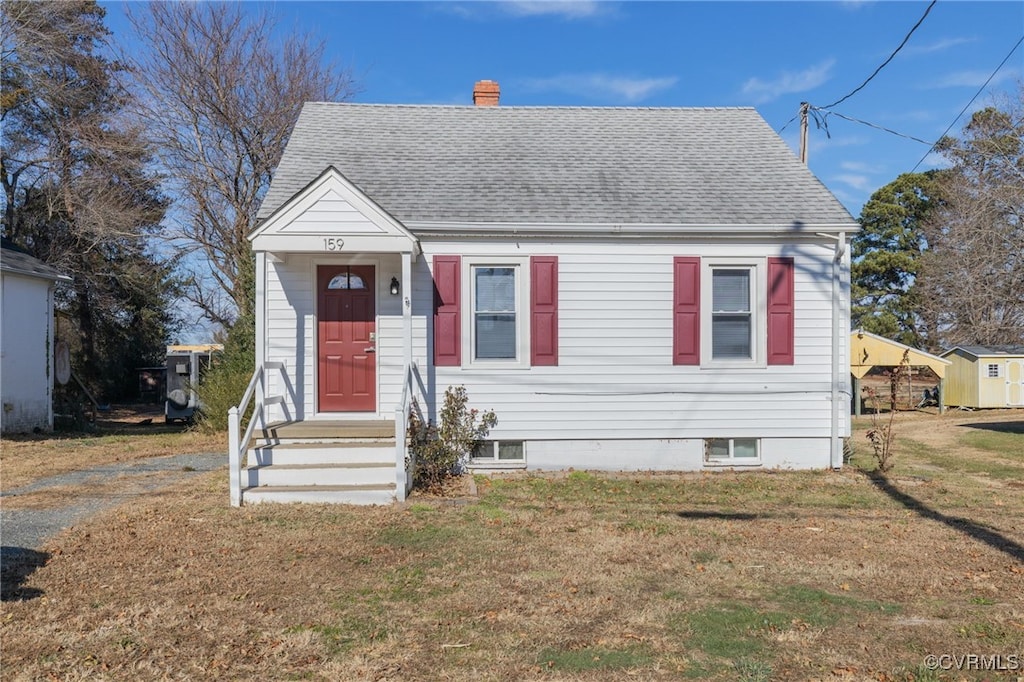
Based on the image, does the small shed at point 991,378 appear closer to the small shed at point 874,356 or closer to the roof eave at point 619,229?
the small shed at point 874,356

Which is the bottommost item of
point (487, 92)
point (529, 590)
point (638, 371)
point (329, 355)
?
point (529, 590)

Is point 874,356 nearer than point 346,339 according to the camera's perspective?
No

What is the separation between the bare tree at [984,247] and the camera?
1938 cm

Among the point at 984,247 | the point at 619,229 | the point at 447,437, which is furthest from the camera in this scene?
the point at 984,247

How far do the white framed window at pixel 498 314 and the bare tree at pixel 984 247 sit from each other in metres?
14.2

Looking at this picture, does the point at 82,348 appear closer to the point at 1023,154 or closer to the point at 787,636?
the point at 787,636

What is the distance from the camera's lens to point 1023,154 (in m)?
18.4

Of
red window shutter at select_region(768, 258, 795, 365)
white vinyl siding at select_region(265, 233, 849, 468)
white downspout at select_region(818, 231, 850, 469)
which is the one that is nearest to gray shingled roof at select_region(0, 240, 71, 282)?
white vinyl siding at select_region(265, 233, 849, 468)

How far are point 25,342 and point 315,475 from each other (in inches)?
420

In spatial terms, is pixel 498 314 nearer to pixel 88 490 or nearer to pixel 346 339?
pixel 346 339

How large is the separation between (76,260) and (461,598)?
23.1 metres

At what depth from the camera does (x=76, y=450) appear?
1274 centimetres

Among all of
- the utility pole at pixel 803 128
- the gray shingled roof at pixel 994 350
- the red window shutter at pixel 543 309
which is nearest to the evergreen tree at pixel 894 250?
the gray shingled roof at pixel 994 350

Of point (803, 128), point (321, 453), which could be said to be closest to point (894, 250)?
point (803, 128)
